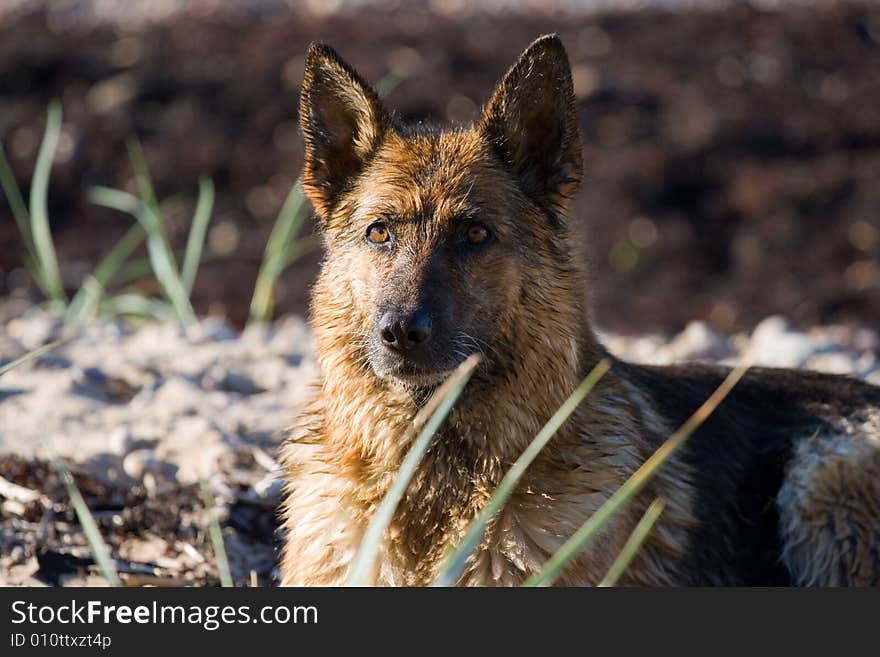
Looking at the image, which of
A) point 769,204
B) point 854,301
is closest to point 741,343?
point 854,301

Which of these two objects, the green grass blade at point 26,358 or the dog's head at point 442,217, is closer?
the green grass blade at point 26,358

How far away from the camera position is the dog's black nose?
12.3ft

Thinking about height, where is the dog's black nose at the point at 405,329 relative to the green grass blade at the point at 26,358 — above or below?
above

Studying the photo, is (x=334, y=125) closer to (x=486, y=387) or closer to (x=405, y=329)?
(x=405, y=329)

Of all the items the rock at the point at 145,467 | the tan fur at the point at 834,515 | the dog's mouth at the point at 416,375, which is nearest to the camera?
the dog's mouth at the point at 416,375

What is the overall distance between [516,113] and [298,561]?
5.89ft

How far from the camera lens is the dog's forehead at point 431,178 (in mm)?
4094

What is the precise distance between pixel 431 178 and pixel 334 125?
0.53 meters

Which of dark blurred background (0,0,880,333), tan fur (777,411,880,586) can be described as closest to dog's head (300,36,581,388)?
tan fur (777,411,880,586)

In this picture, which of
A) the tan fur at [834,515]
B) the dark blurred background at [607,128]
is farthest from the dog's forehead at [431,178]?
the dark blurred background at [607,128]

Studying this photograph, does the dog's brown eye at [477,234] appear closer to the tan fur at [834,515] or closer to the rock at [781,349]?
the tan fur at [834,515]

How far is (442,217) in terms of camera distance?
4074 millimetres

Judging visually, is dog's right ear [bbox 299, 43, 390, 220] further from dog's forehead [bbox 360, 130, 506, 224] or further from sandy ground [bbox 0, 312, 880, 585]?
sandy ground [bbox 0, 312, 880, 585]

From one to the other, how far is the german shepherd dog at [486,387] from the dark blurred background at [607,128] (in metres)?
5.26
